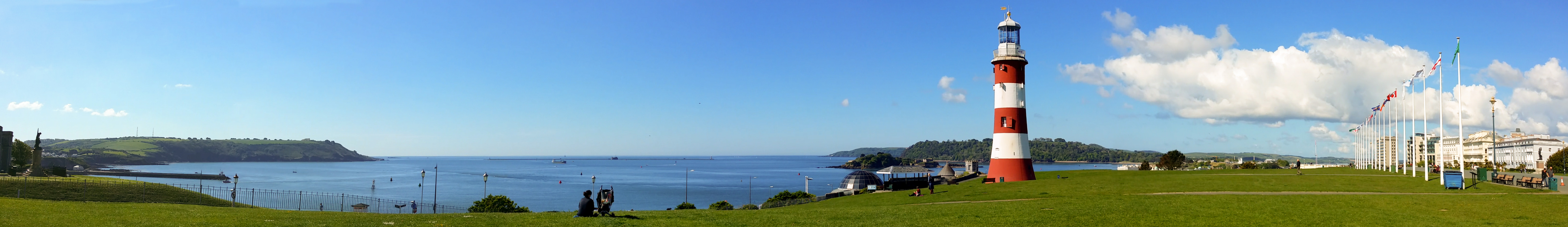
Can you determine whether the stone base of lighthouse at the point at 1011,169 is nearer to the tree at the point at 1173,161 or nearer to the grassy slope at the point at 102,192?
the grassy slope at the point at 102,192

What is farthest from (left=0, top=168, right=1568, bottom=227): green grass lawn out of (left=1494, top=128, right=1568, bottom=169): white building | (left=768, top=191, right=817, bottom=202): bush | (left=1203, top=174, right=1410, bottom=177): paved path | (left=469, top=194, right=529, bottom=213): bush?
(left=1494, top=128, right=1568, bottom=169): white building

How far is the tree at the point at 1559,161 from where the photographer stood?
235ft

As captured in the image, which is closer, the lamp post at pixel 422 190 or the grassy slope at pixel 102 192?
the grassy slope at pixel 102 192

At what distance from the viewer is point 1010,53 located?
44.2 m

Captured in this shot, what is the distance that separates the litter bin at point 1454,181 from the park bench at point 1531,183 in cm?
207

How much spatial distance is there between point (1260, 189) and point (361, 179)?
169735 millimetres

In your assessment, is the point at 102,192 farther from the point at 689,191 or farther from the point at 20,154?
the point at 689,191

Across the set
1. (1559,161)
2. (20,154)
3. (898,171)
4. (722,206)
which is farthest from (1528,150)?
(20,154)

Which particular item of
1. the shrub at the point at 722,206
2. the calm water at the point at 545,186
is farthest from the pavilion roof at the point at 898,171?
the shrub at the point at 722,206

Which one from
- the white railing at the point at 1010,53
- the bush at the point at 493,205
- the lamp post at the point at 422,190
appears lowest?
the lamp post at the point at 422,190

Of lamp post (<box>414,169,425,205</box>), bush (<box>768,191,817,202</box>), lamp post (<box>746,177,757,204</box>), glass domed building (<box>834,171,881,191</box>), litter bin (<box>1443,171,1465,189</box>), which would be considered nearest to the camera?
litter bin (<box>1443,171,1465,189</box>)

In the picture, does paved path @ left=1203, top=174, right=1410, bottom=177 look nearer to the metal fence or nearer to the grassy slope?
the metal fence

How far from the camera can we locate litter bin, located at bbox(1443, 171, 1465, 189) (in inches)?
1102

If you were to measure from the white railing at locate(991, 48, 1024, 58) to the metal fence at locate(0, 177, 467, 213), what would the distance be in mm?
29598
